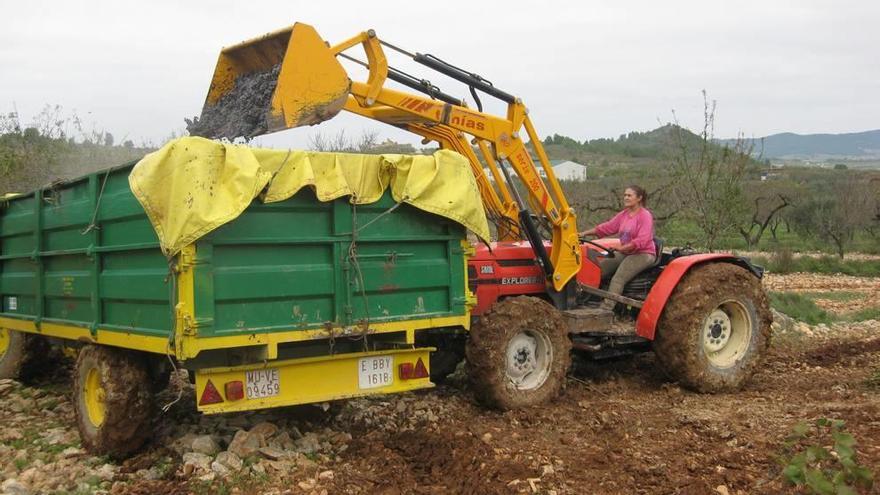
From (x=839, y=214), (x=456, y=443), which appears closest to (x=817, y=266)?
(x=839, y=214)

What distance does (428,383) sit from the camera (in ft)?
20.2

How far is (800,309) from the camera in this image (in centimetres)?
1318

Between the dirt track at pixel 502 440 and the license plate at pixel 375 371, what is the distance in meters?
0.40

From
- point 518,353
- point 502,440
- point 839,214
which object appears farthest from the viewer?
point 839,214

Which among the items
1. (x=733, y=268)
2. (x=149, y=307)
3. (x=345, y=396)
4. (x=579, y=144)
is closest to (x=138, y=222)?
(x=149, y=307)

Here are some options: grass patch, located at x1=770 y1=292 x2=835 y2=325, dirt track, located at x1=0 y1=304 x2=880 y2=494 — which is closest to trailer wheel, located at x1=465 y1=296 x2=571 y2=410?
dirt track, located at x1=0 y1=304 x2=880 y2=494

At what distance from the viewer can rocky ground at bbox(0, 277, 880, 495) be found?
5.00 meters

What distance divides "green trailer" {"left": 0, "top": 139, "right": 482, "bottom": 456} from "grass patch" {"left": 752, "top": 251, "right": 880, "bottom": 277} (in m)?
21.0

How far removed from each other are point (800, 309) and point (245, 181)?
34.8 feet

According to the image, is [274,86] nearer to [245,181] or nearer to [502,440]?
[245,181]

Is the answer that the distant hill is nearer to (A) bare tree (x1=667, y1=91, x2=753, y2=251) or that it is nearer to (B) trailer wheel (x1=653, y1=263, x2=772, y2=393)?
(A) bare tree (x1=667, y1=91, x2=753, y2=251)

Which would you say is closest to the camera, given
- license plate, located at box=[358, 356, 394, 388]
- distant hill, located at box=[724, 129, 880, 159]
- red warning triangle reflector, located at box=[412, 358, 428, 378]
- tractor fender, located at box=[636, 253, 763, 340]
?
license plate, located at box=[358, 356, 394, 388]

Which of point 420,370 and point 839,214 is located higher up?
point 839,214

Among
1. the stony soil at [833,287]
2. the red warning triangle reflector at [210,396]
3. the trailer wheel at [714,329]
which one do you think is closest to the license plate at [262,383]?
the red warning triangle reflector at [210,396]
